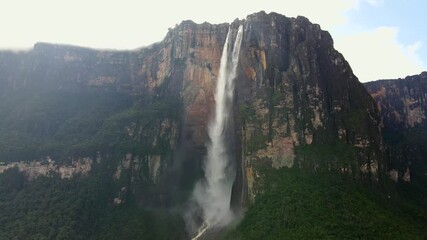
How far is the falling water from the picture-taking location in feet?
306

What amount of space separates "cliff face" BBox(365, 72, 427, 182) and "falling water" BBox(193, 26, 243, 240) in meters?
34.1

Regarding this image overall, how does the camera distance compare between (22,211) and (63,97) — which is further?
(63,97)

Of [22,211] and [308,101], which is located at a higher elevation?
[308,101]

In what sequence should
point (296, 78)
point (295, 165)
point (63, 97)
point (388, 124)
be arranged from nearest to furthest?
1. point (295, 165)
2. point (296, 78)
3. point (63, 97)
4. point (388, 124)

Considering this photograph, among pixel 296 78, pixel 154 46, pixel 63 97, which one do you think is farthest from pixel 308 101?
pixel 63 97

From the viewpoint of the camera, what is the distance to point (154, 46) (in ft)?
388

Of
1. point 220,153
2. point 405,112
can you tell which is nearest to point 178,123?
point 220,153

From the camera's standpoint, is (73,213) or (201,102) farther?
(201,102)

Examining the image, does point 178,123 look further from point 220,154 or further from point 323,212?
point 323,212

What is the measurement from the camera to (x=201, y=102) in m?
103

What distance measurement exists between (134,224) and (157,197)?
325 inches

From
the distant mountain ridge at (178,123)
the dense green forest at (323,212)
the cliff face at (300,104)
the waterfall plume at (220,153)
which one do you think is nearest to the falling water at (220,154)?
the waterfall plume at (220,153)

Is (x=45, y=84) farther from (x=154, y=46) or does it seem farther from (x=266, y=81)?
(x=266, y=81)

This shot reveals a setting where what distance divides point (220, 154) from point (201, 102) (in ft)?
32.4
